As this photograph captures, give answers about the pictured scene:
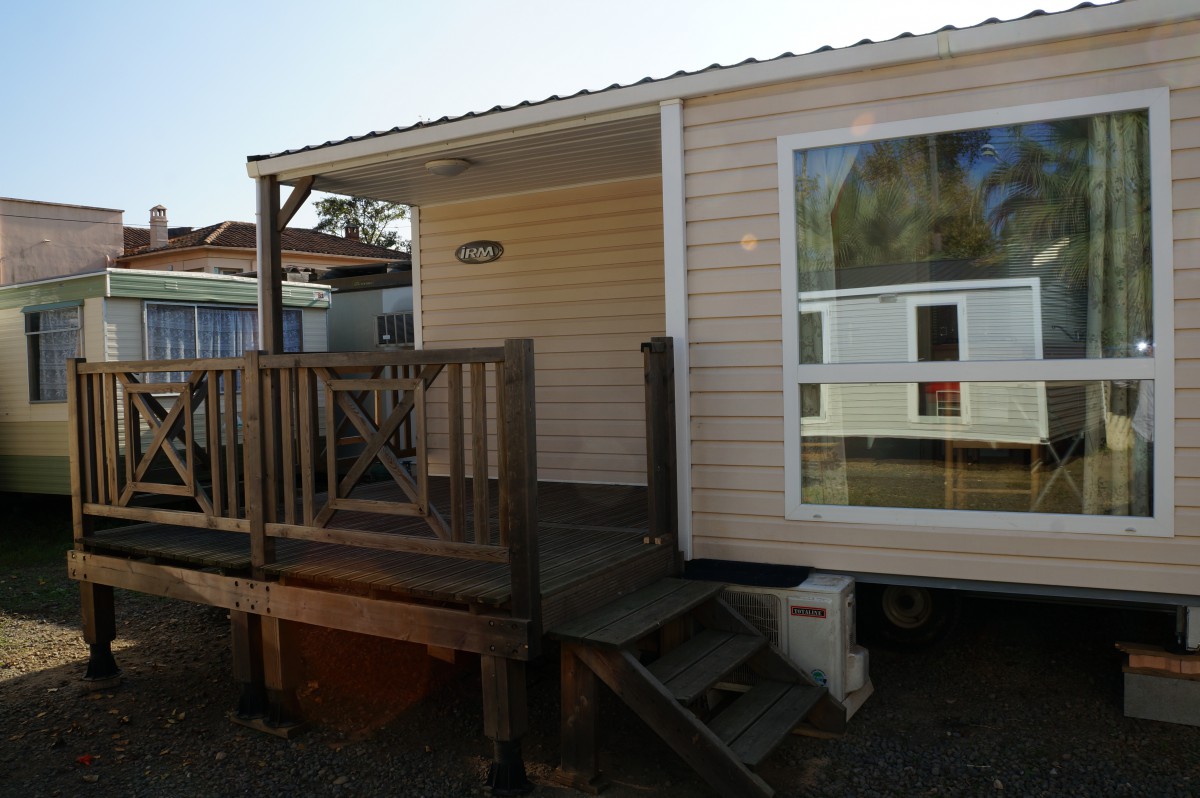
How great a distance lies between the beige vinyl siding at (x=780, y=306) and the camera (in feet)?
11.6

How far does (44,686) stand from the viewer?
4.73 meters

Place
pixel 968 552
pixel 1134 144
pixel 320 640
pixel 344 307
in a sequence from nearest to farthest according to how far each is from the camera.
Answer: pixel 1134 144
pixel 968 552
pixel 320 640
pixel 344 307

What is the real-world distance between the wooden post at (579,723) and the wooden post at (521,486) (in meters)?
0.19

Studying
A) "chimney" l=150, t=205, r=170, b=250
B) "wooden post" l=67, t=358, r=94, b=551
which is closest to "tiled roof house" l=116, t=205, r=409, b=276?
"chimney" l=150, t=205, r=170, b=250

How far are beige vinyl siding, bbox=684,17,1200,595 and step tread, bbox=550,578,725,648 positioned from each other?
14.6 inches

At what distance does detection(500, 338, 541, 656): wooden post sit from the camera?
324cm

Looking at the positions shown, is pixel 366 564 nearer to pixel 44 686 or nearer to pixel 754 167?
pixel 44 686

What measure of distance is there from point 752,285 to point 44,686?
405 centimetres

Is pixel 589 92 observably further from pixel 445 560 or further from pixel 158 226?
pixel 158 226

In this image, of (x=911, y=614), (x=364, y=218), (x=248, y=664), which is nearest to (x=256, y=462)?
(x=248, y=664)

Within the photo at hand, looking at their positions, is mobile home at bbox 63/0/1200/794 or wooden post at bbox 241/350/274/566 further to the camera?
wooden post at bbox 241/350/274/566

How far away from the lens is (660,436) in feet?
13.6

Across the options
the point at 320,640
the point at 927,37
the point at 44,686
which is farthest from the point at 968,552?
the point at 44,686

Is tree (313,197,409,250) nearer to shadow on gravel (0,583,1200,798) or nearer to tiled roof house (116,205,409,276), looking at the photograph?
tiled roof house (116,205,409,276)
